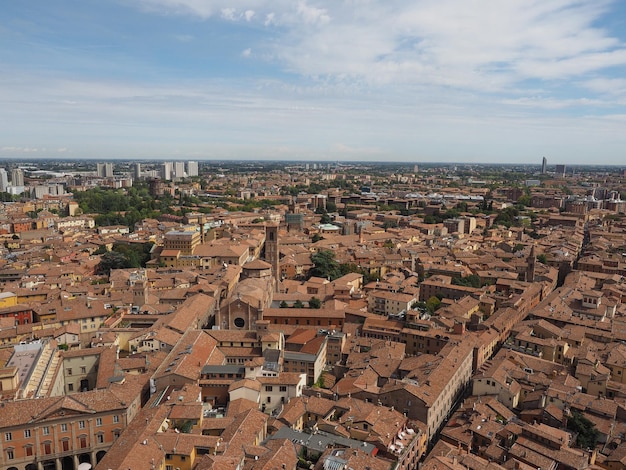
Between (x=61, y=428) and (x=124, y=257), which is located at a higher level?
(x=124, y=257)

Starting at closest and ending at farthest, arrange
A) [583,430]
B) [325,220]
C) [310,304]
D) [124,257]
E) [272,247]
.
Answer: [583,430]
[310,304]
[272,247]
[124,257]
[325,220]

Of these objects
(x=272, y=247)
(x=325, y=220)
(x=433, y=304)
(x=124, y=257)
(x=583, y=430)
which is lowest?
(x=583, y=430)

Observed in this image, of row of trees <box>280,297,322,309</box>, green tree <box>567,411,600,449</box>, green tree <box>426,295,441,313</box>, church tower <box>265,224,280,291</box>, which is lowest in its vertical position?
green tree <box>567,411,600,449</box>

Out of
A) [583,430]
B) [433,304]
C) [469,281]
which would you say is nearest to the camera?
[583,430]

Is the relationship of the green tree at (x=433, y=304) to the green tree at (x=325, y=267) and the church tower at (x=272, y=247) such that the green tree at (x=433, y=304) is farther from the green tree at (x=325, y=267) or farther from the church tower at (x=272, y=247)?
the church tower at (x=272, y=247)

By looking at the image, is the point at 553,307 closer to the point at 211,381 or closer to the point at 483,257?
the point at 483,257

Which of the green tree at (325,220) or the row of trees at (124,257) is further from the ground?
the green tree at (325,220)

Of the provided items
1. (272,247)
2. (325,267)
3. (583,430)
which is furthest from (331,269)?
(583,430)

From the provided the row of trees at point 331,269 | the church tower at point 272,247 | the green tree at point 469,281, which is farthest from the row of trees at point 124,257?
the green tree at point 469,281

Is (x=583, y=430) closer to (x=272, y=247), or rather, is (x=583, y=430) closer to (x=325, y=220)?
(x=272, y=247)

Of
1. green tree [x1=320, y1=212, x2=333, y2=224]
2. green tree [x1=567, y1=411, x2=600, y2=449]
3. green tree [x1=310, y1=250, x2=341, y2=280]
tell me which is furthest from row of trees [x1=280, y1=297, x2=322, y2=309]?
green tree [x1=320, y1=212, x2=333, y2=224]

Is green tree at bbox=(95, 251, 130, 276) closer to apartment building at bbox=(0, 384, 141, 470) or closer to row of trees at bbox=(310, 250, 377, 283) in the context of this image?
row of trees at bbox=(310, 250, 377, 283)

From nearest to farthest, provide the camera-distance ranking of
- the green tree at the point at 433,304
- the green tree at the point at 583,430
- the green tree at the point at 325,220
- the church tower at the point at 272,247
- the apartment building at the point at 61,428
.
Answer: the apartment building at the point at 61,428
the green tree at the point at 583,430
the green tree at the point at 433,304
the church tower at the point at 272,247
the green tree at the point at 325,220
